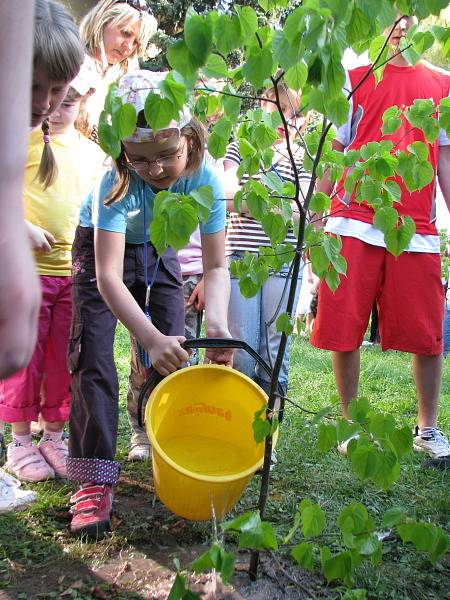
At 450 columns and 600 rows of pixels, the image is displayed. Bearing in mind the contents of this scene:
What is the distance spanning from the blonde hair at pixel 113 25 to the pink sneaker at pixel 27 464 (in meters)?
1.51

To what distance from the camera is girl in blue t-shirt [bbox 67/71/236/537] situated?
184cm

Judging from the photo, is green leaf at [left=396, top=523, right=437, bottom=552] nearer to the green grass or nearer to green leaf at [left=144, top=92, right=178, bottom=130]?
the green grass

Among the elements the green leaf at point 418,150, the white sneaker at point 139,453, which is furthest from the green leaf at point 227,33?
the white sneaker at point 139,453

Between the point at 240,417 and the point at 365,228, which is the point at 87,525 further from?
the point at 365,228

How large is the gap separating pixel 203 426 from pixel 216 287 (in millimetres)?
422

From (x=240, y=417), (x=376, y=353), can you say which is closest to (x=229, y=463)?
(x=240, y=417)

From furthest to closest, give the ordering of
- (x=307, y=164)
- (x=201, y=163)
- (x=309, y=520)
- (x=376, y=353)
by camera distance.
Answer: (x=376, y=353) < (x=201, y=163) < (x=307, y=164) < (x=309, y=520)

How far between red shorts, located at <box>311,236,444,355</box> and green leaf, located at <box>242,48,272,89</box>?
143 cm

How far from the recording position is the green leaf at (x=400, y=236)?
149cm

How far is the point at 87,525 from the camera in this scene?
1.88 m

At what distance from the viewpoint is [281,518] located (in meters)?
2.04

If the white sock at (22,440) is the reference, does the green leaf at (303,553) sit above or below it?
above

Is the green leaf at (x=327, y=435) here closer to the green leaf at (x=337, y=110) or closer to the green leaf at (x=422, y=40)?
the green leaf at (x=337, y=110)

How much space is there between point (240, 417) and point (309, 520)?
0.64m
